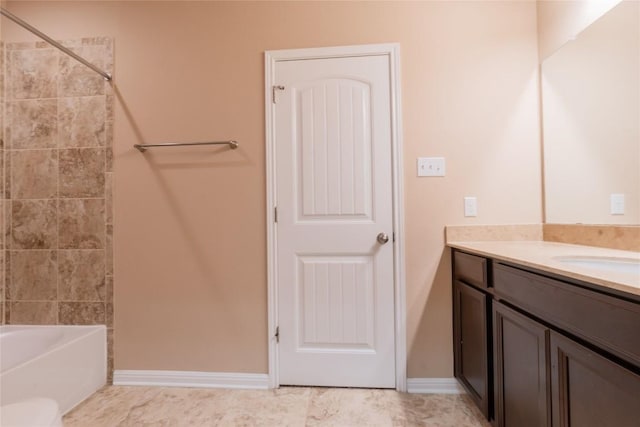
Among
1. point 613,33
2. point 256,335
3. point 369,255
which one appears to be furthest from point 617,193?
point 256,335

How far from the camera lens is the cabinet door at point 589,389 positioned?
712 millimetres

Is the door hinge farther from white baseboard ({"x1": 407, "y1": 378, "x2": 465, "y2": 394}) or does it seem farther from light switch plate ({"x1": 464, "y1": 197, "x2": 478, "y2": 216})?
white baseboard ({"x1": 407, "y1": 378, "x2": 465, "y2": 394})

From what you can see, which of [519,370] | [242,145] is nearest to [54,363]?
[242,145]

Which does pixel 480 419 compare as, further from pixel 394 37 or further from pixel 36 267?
pixel 36 267

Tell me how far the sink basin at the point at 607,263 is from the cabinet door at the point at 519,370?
0.30 metres

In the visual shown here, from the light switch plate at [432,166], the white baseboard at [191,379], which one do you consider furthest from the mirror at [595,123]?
the white baseboard at [191,379]

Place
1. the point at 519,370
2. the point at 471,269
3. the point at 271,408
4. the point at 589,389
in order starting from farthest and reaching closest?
the point at 271,408
the point at 471,269
the point at 519,370
the point at 589,389

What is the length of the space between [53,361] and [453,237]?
89.6 inches

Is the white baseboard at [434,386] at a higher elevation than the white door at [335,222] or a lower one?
lower

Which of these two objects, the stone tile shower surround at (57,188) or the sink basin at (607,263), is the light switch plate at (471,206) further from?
the stone tile shower surround at (57,188)

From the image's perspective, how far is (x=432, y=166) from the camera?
72.1 inches

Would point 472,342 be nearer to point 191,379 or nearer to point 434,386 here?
point 434,386

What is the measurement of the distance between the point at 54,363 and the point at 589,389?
2284mm

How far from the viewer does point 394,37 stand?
6.08 ft
